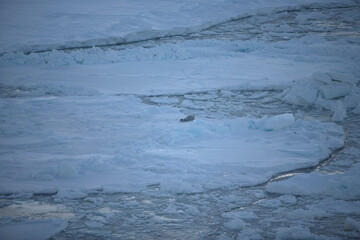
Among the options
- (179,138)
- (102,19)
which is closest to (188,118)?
(179,138)

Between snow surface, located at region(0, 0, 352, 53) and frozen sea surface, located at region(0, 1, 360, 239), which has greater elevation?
snow surface, located at region(0, 0, 352, 53)

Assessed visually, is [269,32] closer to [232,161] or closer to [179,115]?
[179,115]

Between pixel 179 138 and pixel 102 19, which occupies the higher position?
pixel 102 19

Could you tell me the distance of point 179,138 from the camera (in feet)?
12.8

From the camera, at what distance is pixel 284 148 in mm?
3746

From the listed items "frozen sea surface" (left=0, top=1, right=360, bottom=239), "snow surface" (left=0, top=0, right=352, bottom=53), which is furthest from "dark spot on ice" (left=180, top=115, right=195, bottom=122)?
"snow surface" (left=0, top=0, right=352, bottom=53)

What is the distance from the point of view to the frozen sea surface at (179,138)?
272cm

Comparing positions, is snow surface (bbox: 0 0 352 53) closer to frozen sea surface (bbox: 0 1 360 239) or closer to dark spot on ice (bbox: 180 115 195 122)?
frozen sea surface (bbox: 0 1 360 239)

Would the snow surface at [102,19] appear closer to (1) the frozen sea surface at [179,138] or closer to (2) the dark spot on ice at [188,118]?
(1) the frozen sea surface at [179,138]

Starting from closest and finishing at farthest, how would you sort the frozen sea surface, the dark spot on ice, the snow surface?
the frozen sea surface < the dark spot on ice < the snow surface

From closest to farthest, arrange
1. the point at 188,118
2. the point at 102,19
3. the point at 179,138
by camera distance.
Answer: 1. the point at 179,138
2. the point at 188,118
3. the point at 102,19

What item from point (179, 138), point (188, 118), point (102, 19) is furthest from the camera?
point (102, 19)

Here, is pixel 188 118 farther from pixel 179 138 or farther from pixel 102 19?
pixel 102 19

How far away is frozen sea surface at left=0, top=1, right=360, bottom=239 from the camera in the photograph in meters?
2.72
